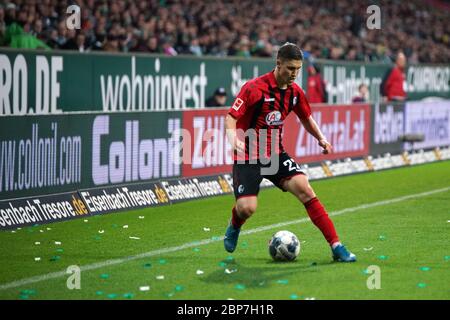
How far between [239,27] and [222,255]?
53.6ft

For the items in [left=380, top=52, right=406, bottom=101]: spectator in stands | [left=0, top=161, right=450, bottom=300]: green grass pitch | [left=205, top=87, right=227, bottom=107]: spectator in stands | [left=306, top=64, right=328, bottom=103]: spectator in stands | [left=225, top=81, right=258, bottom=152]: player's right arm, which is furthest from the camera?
[left=380, top=52, right=406, bottom=101]: spectator in stands

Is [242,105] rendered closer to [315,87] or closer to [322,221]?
[322,221]

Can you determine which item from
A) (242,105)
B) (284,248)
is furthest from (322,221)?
(242,105)

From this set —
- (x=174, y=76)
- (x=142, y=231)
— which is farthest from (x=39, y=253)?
(x=174, y=76)

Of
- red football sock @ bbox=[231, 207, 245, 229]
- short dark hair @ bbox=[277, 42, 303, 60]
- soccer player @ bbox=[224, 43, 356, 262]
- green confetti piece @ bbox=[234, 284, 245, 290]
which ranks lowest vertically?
green confetti piece @ bbox=[234, 284, 245, 290]

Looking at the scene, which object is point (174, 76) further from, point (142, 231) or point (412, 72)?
point (412, 72)

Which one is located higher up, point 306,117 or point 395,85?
point 306,117

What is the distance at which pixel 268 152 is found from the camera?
32.2 ft

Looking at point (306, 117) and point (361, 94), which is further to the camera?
point (361, 94)

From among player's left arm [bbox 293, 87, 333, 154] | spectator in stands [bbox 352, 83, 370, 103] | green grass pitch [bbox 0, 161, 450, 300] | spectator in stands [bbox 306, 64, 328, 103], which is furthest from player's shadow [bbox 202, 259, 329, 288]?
spectator in stands [bbox 352, 83, 370, 103]

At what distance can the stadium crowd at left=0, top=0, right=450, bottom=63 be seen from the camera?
59.8 ft

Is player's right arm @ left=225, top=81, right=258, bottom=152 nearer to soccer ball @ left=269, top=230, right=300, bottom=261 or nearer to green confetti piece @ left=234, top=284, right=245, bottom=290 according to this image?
soccer ball @ left=269, top=230, right=300, bottom=261

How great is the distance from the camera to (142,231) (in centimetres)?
1215
